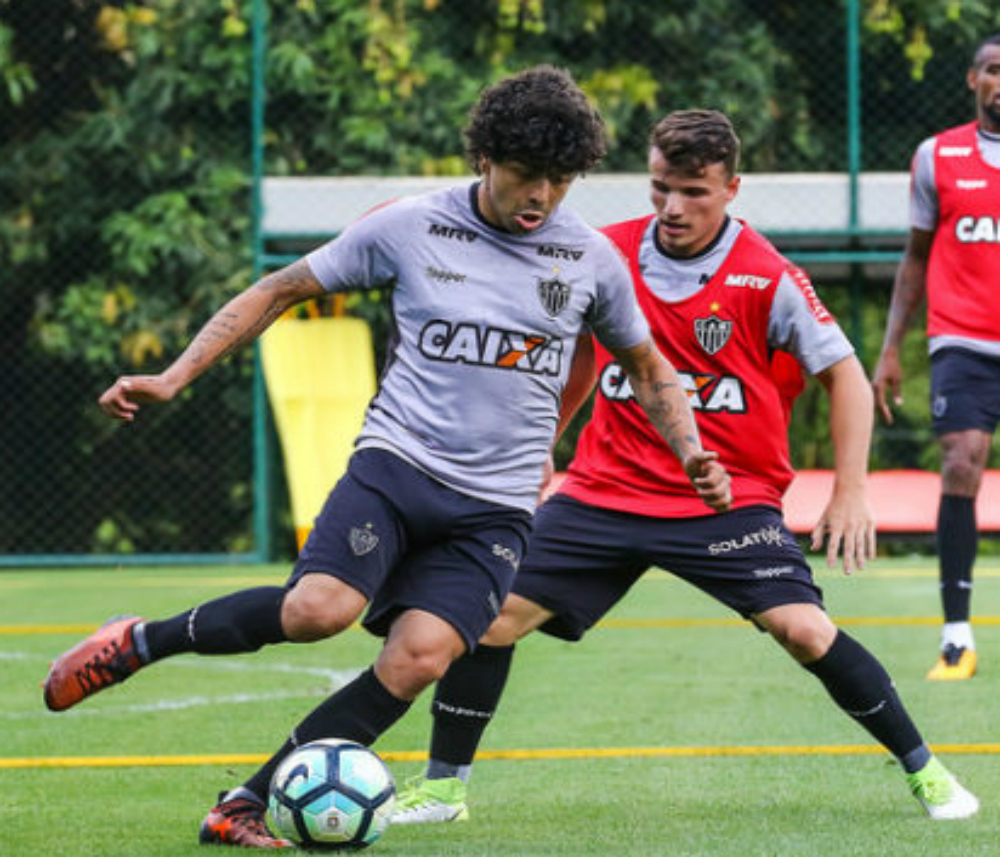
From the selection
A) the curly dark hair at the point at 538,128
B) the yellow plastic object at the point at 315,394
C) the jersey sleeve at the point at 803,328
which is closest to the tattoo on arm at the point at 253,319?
the curly dark hair at the point at 538,128

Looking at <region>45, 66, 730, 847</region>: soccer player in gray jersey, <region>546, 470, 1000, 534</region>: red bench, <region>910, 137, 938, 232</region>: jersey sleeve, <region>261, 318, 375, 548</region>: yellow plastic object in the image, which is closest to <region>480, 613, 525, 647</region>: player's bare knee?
<region>45, 66, 730, 847</region>: soccer player in gray jersey

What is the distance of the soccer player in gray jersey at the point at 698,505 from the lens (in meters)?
5.19

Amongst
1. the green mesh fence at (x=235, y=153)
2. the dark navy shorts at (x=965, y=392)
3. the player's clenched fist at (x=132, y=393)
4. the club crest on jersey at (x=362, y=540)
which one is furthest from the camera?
the green mesh fence at (x=235, y=153)

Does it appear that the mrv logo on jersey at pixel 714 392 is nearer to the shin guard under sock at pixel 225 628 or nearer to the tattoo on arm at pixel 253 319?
the tattoo on arm at pixel 253 319

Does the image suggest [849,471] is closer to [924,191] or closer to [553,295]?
[553,295]

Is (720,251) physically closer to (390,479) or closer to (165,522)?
(390,479)

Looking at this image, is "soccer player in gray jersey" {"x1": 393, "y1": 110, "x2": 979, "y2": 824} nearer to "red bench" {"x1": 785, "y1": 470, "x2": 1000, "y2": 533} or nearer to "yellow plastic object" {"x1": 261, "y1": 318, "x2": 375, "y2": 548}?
"red bench" {"x1": 785, "y1": 470, "x2": 1000, "y2": 533}

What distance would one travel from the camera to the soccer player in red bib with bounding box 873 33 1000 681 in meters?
7.70

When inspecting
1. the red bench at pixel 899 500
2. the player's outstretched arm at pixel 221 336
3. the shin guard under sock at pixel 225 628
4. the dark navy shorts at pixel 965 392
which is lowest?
the red bench at pixel 899 500

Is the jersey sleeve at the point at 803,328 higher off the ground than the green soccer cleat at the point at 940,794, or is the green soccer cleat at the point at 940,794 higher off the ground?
the jersey sleeve at the point at 803,328

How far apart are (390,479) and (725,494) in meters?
0.73

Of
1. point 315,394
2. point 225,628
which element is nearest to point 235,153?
point 315,394

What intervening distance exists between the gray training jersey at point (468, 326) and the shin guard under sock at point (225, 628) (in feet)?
1.37

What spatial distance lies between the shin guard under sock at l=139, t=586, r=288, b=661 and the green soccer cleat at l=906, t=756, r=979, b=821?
154cm
